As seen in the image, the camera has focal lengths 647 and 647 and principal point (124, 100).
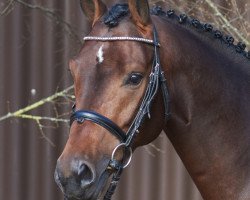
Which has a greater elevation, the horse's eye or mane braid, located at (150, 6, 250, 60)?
mane braid, located at (150, 6, 250, 60)

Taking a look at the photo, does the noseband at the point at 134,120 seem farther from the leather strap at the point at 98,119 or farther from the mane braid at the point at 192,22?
the mane braid at the point at 192,22

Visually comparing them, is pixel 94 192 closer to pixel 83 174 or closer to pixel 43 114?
pixel 83 174

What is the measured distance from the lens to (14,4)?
5.23m

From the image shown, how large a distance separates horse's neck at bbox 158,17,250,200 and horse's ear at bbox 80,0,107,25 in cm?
27

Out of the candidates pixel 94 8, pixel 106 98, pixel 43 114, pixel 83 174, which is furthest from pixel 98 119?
pixel 43 114

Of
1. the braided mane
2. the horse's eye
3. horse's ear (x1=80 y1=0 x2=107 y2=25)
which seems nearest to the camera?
the horse's eye

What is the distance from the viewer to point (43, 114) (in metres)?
5.33

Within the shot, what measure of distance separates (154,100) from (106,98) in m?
0.21

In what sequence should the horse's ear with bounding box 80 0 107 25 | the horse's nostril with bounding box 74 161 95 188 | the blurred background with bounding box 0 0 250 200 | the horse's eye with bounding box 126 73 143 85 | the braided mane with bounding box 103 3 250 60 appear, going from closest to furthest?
the horse's nostril with bounding box 74 161 95 188 < the horse's eye with bounding box 126 73 143 85 < the braided mane with bounding box 103 3 250 60 < the horse's ear with bounding box 80 0 107 25 < the blurred background with bounding box 0 0 250 200

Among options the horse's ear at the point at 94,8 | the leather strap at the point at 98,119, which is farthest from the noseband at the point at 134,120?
the horse's ear at the point at 94,8

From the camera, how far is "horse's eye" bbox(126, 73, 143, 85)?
7.56 feet

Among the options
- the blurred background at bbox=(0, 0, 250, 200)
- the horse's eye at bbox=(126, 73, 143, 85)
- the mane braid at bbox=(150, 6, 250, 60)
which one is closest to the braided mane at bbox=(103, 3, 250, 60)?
the mane braid at bbox=(150, 6, 250, 60)

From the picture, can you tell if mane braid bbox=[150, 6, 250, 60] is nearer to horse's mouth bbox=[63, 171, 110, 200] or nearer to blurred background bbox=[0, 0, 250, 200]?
horse's mouth bbox=[63, 171, 110, 200]

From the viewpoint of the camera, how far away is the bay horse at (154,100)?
7.36 feet
